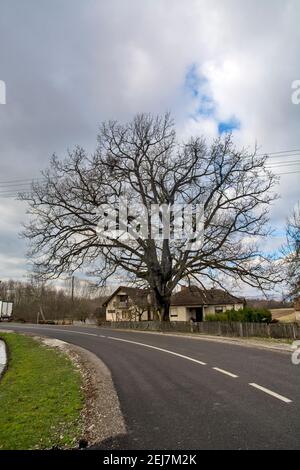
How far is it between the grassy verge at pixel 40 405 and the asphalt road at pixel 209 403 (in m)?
0.95

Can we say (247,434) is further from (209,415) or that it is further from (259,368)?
(259,368)

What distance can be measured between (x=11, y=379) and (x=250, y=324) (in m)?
15.9

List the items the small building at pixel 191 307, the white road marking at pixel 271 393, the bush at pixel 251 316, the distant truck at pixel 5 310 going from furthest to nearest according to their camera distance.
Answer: the distant truck at pixel 5 310 < the small building at pixel 191 307 < the bush at pixel 251 316 < the white road marking at pixel 271 393

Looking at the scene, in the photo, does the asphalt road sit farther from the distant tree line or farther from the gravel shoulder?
the distant tree line

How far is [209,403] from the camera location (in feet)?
23.9

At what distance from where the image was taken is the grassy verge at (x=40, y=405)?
6.00 m

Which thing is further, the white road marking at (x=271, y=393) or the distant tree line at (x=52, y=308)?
the distant tree line at (x=52, y=308)

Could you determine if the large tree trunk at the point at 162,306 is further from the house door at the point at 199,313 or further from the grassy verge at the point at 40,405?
the house door at the point at 199,313

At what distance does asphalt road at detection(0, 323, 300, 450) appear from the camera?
540 centimetres

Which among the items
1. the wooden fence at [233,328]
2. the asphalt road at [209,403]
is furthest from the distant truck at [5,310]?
the asphalt road at [209,403]

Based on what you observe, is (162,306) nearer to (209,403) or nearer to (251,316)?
(251,316)

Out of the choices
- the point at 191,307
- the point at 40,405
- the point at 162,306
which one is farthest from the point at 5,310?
the point at 40,405

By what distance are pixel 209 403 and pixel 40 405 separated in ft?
11.6
